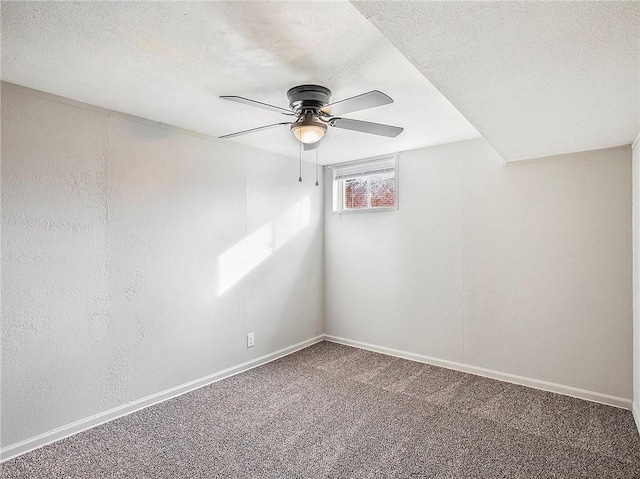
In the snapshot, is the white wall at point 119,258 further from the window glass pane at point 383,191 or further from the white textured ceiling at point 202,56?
the window glass pane at point 383,191

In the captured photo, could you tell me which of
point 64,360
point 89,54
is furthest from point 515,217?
point 64,360

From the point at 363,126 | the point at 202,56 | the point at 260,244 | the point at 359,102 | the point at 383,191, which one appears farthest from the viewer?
the point at 383,191

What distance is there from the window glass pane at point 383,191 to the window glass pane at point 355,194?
102 millimetres

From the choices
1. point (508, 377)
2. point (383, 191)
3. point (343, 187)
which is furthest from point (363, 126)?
point (508, 377)

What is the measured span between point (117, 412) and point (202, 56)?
8.30ft

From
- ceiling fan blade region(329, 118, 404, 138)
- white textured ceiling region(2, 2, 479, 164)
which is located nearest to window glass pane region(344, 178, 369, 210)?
white textured ceiling region(2, 2, 479, 164)

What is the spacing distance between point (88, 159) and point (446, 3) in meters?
2.47

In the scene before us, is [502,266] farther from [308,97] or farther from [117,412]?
[117,412]

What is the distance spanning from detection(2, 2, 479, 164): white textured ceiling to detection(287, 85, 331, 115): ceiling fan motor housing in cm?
5

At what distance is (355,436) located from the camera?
239 centimetres

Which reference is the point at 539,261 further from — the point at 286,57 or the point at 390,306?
the point at 286,57

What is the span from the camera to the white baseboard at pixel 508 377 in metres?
2.82

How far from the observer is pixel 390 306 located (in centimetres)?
405

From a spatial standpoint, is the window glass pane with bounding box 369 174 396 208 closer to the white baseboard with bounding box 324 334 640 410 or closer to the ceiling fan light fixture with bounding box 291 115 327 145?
the white baseboard with bounding box 324 334 640 410
